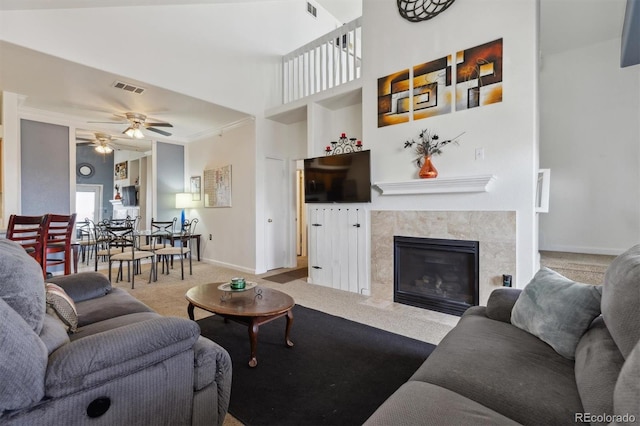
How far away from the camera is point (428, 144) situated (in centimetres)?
331

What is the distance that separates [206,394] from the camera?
4.36 ft

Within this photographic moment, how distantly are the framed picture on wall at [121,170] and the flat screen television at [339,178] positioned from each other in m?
7.83

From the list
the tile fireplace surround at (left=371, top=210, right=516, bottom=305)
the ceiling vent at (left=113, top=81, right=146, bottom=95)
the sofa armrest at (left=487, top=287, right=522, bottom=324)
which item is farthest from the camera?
the ceiling vent at (left=113, top=81, right=146, bottom=95)

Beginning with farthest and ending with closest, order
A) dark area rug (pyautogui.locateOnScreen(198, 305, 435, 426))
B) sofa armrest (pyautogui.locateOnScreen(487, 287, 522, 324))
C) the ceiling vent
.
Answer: the ceiling vent → sofa armrest (pyautogui.locateOnScreen(487, 287, 522, 324)) → dark area rug (pyautogui.locateOnScreen(198, 305, 435, 426))

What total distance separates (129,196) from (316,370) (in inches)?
355

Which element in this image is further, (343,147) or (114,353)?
(343,147)

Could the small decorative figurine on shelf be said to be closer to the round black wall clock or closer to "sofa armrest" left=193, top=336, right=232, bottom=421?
the round black wall clock

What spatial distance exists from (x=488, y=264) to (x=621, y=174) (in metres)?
2.54

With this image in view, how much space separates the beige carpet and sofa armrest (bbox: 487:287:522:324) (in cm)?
85

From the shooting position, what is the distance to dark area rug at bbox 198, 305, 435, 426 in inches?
63.4

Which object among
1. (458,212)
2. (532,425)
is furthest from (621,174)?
(532,425)

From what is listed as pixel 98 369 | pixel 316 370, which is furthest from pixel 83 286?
pixel 316 370

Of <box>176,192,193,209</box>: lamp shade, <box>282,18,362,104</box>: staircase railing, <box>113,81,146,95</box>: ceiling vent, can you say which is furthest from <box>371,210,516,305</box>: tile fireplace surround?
<box>176,192,193,209</box>: lamp shade

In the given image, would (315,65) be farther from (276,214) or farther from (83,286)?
(83,286)
